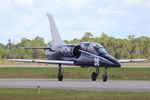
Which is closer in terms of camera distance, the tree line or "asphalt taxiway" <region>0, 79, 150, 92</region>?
"asphalt taxiway" <region>0, 79, 150, 92</region>

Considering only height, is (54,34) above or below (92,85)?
above

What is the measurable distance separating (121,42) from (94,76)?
113 metres

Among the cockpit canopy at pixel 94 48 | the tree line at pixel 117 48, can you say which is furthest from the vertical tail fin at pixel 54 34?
the tree line at pixel 117 48

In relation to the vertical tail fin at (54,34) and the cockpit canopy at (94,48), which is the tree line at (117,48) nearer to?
the vertical tail fin at (54,34)

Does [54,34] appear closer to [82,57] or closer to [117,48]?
[82,57]

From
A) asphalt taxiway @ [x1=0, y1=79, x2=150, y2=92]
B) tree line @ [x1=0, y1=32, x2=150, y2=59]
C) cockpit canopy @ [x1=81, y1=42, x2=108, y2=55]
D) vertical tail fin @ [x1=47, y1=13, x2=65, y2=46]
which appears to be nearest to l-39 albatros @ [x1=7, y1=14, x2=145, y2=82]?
cockpit canopy @ [x1=81, y1=42, x2=108, y2=55]

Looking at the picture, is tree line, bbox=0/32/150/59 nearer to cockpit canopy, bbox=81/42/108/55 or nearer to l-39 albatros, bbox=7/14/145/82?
l-39 albatros, bbox=7/14/145/82

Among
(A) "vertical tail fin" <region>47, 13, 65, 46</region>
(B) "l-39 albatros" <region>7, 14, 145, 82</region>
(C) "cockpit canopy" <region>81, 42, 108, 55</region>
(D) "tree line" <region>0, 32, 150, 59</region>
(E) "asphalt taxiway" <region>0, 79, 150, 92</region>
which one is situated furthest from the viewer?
(D) "tree line" <region>0, 32, 150, 59</region>

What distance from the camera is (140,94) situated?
94.4 ft

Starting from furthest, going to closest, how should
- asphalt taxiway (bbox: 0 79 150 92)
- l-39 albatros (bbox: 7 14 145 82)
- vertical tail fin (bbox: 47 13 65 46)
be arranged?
vertical tail fin (bbox: 47 13 65 46), l-39 albatros (bbox: 7 14 145 82), asphalt taxiway (bbox: 0 79 150 92)

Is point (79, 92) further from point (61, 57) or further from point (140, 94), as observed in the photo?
point (61, 57)

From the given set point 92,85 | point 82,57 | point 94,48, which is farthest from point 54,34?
point 92,85

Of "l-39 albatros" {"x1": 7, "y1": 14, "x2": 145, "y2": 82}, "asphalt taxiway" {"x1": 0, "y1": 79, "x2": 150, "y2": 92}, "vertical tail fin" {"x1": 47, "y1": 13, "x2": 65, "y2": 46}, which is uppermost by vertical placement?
"vertical tail fin" {"x1": 47, "y1": 13, "x2": 65, "y2": 46}

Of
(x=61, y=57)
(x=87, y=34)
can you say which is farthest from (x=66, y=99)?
(x=87, y=34)
